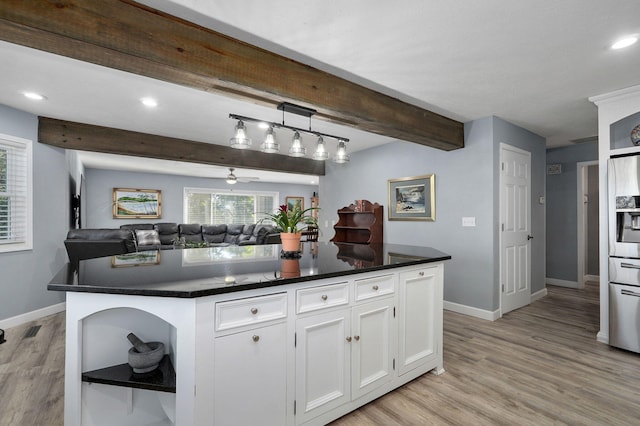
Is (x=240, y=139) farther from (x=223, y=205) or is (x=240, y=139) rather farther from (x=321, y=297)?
(x=223, y=205)

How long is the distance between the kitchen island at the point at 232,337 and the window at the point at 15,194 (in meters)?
2.62

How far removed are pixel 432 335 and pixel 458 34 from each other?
2103 mm

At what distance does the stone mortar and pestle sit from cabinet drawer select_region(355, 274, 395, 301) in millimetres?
1079

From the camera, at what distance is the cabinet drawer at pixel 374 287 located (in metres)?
1.82

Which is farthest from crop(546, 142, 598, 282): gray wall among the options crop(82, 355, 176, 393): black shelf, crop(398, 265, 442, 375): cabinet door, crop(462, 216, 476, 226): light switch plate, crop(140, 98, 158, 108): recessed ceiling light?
crop(140, 98, 158, 108): recessed ceiling light

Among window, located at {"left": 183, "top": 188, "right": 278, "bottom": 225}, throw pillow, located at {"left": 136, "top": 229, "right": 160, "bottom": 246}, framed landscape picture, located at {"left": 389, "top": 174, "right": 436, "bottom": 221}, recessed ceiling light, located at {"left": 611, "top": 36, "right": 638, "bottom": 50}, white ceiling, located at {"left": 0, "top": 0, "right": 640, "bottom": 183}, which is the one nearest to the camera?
white ceiling, located at {"left": 0, "top": 0, "right": 640, "bottom": 183}

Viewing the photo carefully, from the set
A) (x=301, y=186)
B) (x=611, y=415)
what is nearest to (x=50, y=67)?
(x=611, y=415)

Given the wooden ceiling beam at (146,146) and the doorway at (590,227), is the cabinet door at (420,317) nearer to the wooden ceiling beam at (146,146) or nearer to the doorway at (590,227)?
the wooden ceiling beam at (146,146)

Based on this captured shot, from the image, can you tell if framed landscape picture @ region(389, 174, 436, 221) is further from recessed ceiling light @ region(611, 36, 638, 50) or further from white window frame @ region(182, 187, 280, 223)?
white window frame @ region(182, 187, 280, 223)

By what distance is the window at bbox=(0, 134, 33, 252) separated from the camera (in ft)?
10.9

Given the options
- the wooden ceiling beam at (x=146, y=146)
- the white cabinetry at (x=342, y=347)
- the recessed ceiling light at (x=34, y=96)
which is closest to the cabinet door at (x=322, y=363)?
the white cabinetry at (x=342, y=347)

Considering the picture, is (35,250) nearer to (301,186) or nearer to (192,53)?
(192,53)

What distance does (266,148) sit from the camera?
8.61 feet

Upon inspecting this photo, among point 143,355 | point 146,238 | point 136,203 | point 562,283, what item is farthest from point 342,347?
point 136,203
